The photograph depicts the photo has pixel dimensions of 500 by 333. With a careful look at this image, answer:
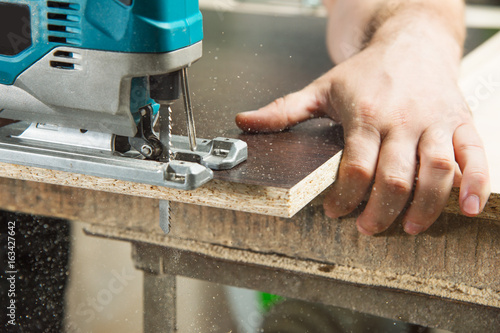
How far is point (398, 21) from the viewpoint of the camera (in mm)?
1090

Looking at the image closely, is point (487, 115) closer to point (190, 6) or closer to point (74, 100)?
point (190, 6)

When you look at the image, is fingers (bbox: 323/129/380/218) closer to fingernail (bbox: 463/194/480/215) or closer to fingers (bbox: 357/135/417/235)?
fingers (bbox: 357/135/417/235)

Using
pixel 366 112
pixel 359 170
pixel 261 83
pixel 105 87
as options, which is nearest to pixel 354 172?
pixel 359 170

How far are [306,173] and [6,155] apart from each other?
40 cm

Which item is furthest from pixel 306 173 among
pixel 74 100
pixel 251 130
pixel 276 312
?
pixel 276 312

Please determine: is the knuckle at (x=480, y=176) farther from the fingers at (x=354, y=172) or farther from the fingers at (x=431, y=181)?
the fingers at (x=354, y=172)

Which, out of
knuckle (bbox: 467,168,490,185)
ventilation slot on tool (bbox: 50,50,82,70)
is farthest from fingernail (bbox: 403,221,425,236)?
ventilation slot on tool (bbox: 50,50,82,70)

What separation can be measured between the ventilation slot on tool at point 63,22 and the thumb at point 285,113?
296mm

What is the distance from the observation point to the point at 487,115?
3.67 feet

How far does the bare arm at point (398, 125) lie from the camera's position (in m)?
0.77

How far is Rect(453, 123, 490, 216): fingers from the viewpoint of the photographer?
0.74 meters

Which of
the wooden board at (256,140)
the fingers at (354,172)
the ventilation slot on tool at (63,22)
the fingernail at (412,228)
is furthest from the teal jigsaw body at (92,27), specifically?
the fingernail at (412,228)

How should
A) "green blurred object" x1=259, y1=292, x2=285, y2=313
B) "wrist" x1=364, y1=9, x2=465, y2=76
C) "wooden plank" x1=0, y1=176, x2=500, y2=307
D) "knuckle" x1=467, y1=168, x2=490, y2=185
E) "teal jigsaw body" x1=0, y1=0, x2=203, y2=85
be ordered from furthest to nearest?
"green blurred object" x1=259, y1=292, x2=285, y2=313, "wrist" x1=364, y1=9, x2=465, y2=76, "wooden plank" x1=0, y1=176, x2=500, y2=307, "knuckle" x1=467, y1=168, x2=490, y2=185, "teal jigsaw body" x1=0, y1=0, x2=203, y2=85

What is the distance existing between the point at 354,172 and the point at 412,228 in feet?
0.41
